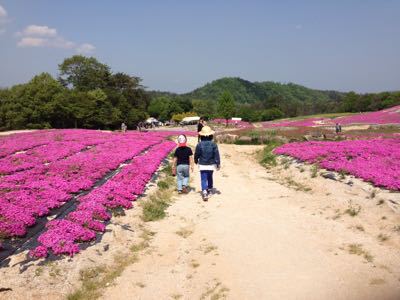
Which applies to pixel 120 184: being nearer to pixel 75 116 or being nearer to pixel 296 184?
pixel 296 184

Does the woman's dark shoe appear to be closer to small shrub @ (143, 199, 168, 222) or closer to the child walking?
the child walking

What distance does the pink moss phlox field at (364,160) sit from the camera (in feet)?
52.3

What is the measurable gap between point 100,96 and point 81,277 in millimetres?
73021

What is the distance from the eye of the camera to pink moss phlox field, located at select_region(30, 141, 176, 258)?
9492 millimetres

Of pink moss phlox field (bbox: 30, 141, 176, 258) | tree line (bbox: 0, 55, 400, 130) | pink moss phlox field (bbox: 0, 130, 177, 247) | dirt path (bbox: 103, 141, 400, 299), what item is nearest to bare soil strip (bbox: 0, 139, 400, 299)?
dirt path (bbox: 103, 141, 400, 299)

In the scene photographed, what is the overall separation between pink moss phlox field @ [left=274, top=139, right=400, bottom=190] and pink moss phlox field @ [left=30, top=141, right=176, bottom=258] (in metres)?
9.73

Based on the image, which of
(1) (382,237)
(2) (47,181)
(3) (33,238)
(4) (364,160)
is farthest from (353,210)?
(2) (47,181)

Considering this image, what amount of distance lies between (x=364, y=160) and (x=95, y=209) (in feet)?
47.4

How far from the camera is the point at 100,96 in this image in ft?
256

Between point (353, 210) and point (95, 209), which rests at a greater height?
point (95, 209)

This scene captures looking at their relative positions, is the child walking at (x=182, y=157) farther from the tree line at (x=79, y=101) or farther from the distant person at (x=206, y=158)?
the tree line at (x=79, y=101)

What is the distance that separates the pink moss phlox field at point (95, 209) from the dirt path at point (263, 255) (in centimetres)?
166

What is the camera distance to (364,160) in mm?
19984

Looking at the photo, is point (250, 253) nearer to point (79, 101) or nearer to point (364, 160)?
point (364, 160)
